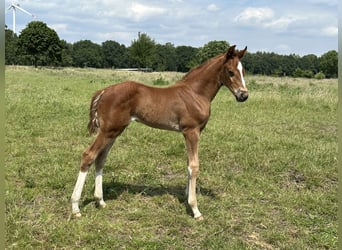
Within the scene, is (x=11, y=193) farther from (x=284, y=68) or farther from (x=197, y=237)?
(x=284, y=68)

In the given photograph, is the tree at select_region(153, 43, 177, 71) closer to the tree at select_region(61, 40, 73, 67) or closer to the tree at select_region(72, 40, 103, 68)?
the tree at select_region(72, 40, 103, 68)

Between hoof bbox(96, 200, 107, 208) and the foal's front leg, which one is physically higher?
the foal's front leg

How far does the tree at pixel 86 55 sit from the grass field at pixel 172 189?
251 feet

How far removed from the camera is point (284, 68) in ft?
208

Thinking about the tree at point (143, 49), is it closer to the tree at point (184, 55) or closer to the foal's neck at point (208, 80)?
the tree at point (184, 55)

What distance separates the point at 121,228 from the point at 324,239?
2.39 metres

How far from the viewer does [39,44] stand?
5634 cm

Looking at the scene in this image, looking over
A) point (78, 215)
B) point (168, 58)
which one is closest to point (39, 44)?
point (168, 58)

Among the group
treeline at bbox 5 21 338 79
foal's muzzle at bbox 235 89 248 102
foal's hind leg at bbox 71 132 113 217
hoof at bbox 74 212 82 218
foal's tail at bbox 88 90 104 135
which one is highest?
treeline at bbox 5 21 338 79

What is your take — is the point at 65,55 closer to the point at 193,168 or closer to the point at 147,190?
the point at 147,190

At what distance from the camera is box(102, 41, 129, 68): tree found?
89812 millimetres

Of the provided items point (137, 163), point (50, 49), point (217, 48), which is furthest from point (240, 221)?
point (50, 49)

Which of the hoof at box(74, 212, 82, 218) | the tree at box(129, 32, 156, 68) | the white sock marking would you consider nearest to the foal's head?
the white sock marking

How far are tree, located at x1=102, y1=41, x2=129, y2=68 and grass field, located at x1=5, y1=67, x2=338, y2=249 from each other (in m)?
81.7
